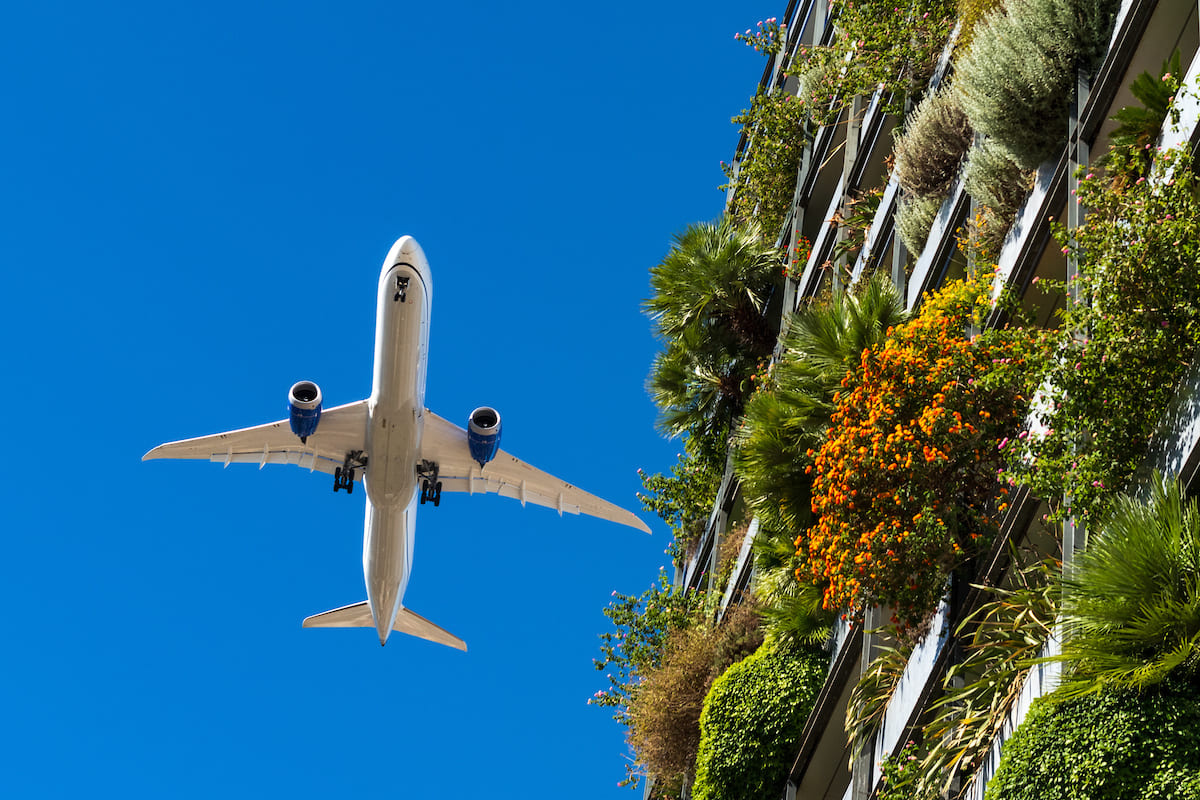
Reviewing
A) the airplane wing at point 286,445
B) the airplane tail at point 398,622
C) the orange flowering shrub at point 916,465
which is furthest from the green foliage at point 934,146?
the airplane tail at point 398,622

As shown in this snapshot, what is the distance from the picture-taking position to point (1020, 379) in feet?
48.9

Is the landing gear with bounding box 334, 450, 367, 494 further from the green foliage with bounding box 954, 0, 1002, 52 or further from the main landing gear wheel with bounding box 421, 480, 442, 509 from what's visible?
the green foliage with bounding box 954, 0, 1002, 52

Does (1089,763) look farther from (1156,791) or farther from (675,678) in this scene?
(675,678)

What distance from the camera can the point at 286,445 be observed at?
29.3 m

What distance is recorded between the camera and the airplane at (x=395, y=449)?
25.3 meters

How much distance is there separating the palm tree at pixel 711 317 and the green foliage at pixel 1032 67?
33.1 feet

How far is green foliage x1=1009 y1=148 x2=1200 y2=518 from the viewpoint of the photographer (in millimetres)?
12148

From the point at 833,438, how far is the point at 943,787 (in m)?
A: 4.14

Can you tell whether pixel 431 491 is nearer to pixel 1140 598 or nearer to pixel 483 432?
pixel 483 432

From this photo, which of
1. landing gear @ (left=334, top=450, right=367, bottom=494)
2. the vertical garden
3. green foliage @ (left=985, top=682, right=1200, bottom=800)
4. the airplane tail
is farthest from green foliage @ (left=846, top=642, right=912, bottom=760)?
the airplane tail

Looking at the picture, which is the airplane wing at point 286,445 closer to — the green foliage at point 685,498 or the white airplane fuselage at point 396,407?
the white airplane fuselage at point 396,407

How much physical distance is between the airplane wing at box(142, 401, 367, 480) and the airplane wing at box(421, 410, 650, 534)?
5.77 feet

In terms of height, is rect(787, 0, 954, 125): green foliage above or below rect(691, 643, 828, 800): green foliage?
above

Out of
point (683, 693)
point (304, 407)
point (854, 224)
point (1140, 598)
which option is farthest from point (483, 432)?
point (1140, 598)
